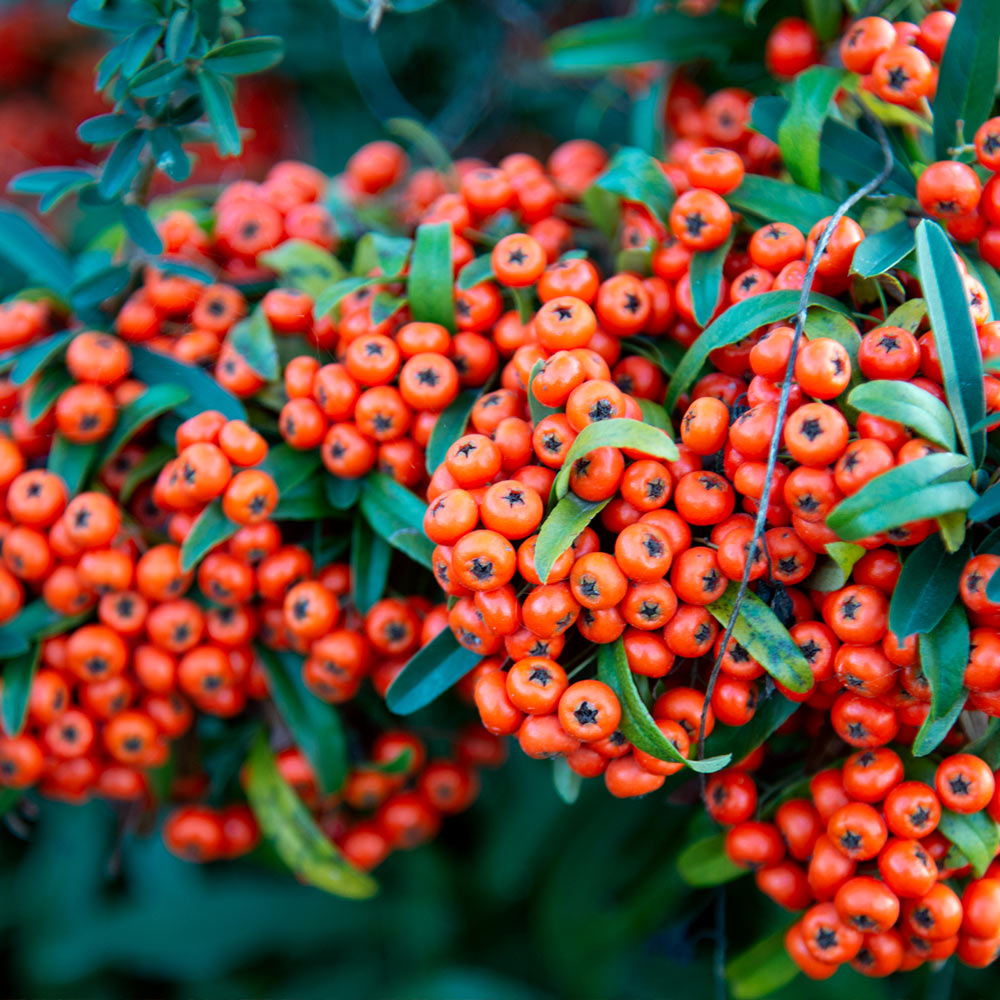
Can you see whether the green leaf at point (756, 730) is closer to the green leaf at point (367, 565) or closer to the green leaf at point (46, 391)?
the green leaf at point (367, 565)

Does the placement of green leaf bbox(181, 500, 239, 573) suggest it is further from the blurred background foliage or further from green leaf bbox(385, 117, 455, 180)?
green leaf bbox(385, 117, 455, 180)

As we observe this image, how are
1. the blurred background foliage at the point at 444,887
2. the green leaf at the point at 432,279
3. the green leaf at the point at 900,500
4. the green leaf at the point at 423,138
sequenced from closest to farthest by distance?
1. the green leaf at the point at 900,500
2. the green leaf at the point at 432,279
3. the green leaf at the point at 423,138
4. the blurred background foliage at the point at 444,887

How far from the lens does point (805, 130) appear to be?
4.68 feet

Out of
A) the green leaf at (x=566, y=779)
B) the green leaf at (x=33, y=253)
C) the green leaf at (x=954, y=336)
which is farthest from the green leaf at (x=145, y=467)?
the green leaf at (x=954, y=336)

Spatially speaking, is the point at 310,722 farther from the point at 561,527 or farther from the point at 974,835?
the point at 974,835

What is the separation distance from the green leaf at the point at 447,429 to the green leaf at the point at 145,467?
51 cm

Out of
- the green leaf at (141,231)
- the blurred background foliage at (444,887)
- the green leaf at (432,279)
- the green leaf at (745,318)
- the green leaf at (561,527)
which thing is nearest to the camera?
the green leaf at (561,527)

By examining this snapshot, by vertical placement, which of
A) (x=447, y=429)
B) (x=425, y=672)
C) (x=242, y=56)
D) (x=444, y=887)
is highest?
(x=242, y=56)

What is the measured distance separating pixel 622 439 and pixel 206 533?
0.72 metres

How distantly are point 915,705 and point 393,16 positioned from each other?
2.76 meters

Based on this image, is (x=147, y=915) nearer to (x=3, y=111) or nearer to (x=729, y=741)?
(x=729, y=741)

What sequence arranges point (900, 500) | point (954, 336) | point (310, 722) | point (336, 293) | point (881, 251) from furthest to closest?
1. point (310, 722)
2. point (336, 293)
3. point (881, 251)
4. point (954, 336)
5. point (900, 500)

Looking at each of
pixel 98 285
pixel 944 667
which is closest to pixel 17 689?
pixel 98 285

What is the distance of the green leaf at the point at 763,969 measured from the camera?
1466 millimetres
